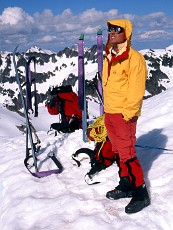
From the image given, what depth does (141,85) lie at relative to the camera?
5.55m

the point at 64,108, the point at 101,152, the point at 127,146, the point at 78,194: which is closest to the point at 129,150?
the point at 127,146

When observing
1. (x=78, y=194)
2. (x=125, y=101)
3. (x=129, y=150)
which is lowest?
(x=78, y=194)

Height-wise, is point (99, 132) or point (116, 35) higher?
point (116, 35)

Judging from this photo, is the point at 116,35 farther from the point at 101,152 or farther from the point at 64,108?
the point at 64,108

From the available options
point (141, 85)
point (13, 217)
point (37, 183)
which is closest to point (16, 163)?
point (37, 183)

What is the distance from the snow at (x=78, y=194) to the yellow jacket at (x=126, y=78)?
1.65m

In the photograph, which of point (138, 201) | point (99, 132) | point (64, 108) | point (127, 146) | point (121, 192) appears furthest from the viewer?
point (64, 108)

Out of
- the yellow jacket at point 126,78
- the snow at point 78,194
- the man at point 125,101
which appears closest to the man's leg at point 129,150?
the man at point 125,101

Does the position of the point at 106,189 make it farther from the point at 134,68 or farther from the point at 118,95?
the point at 134,68

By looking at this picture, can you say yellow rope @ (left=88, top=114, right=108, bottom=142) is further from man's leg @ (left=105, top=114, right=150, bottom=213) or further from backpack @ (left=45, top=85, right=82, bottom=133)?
backpack @ (left=45, top=85, right=82, bottom=133)

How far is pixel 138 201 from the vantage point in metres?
5.58

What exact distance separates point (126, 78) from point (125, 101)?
1.39 feet

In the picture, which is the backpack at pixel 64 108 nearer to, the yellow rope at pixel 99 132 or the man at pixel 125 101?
the yellow rope at pixel 99 132

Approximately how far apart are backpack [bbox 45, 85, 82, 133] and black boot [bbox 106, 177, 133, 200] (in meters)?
5.62
